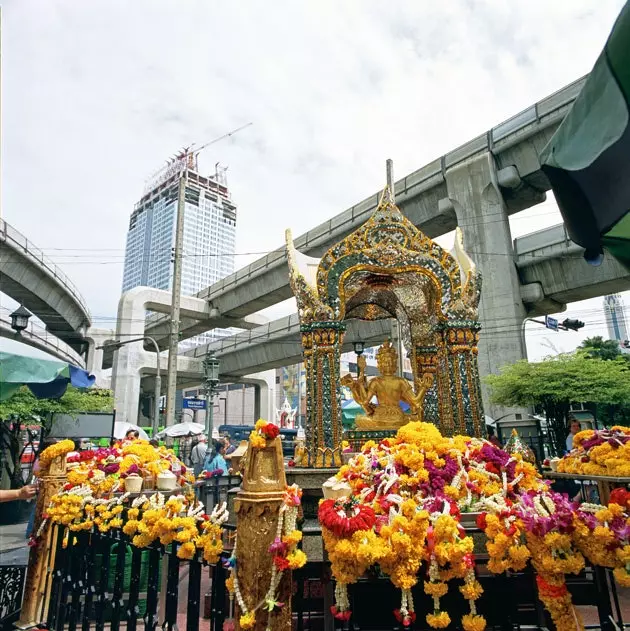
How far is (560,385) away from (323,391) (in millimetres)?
9438

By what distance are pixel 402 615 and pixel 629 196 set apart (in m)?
2.68

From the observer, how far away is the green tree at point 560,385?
43.7 ft

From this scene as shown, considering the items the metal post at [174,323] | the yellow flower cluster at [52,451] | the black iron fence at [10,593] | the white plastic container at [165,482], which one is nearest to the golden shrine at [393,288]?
the white plastic container at [165,482]

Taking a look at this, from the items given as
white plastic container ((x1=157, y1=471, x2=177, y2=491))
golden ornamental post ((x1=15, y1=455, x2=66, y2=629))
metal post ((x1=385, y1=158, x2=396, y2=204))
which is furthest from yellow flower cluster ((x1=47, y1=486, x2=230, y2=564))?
metal post ((x1=385, y1=158, x2=396, y2=204))

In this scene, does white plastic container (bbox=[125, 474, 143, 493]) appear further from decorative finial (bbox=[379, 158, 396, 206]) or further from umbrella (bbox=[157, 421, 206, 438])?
umbrella (bbox=[157, 421, 206, 438])

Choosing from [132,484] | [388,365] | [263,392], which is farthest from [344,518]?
[263,392]

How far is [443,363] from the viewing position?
7930 mm

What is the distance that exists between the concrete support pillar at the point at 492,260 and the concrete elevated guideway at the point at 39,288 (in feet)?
62.0

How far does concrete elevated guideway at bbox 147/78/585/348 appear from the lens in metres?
15.1

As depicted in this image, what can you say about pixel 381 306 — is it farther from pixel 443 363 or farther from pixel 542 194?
pixel 542 194

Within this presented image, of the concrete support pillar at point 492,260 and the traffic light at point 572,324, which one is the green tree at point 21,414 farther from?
the traffic light at point 572,324

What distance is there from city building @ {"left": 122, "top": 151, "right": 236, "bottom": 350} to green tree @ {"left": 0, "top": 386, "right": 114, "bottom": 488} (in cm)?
4562

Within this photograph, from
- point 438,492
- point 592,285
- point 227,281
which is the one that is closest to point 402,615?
point 438,492

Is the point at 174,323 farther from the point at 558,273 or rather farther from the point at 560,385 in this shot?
the point at 558,273
